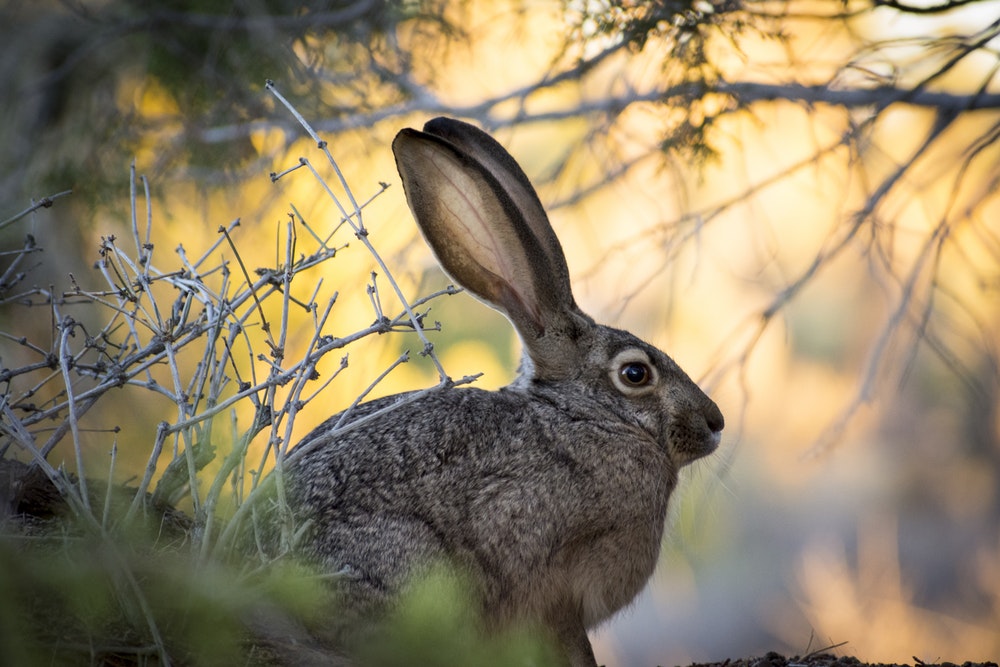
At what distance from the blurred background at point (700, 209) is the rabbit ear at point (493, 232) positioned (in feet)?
1.19

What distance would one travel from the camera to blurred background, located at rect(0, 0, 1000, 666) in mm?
2547

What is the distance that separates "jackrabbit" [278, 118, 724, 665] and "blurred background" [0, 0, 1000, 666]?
9.6 inches

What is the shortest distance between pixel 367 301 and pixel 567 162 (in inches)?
26.2

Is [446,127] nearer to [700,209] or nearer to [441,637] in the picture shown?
[441,637]

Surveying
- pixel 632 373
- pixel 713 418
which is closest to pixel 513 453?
pixel 632 373

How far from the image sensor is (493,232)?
209 cm

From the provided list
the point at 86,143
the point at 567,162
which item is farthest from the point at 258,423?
the point at 86,143

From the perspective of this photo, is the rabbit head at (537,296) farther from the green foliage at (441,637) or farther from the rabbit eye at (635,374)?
the green foliage at (441,637)

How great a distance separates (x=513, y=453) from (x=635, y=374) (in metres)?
0.35

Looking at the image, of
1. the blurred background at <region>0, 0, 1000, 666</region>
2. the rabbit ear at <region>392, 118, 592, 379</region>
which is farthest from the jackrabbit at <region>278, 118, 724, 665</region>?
the blurred background at <region>0, 0, 1000, 666</region>

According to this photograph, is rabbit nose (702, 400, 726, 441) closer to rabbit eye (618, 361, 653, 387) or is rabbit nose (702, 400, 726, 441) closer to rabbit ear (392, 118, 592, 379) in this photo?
rabbit eye (618, 361, 653, 387)

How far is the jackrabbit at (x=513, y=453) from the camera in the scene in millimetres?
1792

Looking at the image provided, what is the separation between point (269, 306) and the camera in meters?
3.16

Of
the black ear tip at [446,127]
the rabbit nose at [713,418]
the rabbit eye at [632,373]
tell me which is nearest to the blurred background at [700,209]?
the rabbit nose at [713,418]
